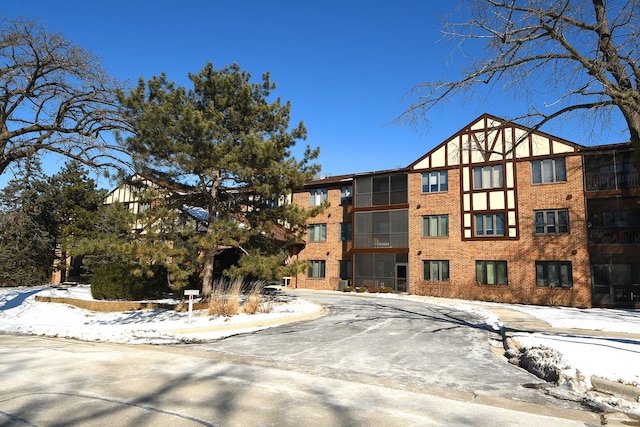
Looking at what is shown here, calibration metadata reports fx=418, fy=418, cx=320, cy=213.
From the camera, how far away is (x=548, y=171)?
82.5ft

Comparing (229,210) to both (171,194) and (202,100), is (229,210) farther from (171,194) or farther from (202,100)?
(202,100)

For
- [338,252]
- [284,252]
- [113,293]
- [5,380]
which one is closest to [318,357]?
[5,380]

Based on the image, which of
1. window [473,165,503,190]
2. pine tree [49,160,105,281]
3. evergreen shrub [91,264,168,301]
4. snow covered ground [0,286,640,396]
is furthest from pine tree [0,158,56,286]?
A: window [473,165,503,190]

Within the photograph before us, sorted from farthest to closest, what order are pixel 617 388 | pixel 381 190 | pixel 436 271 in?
1. pixel 381 190
2. pixel 436 271
3. pixel 617 388

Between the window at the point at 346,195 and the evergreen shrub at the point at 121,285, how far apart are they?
656 inches

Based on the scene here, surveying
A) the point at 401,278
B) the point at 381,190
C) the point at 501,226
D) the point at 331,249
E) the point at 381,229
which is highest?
the point at 381,190

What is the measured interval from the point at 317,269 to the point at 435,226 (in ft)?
34.8

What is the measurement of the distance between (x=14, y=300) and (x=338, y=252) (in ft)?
69.1

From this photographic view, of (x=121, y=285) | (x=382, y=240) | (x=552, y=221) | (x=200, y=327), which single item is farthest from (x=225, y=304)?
(x=552, y=221)

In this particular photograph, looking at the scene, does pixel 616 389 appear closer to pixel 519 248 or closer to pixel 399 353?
pixel 399 353

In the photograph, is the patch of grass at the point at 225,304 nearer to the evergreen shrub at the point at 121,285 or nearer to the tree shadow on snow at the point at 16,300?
the evergreen shrub at the point at 121,285

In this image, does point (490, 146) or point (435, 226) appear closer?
point (490, 146)

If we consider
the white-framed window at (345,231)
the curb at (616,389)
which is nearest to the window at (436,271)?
the white-framed window at (345,231)

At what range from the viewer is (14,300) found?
21.7 meters
